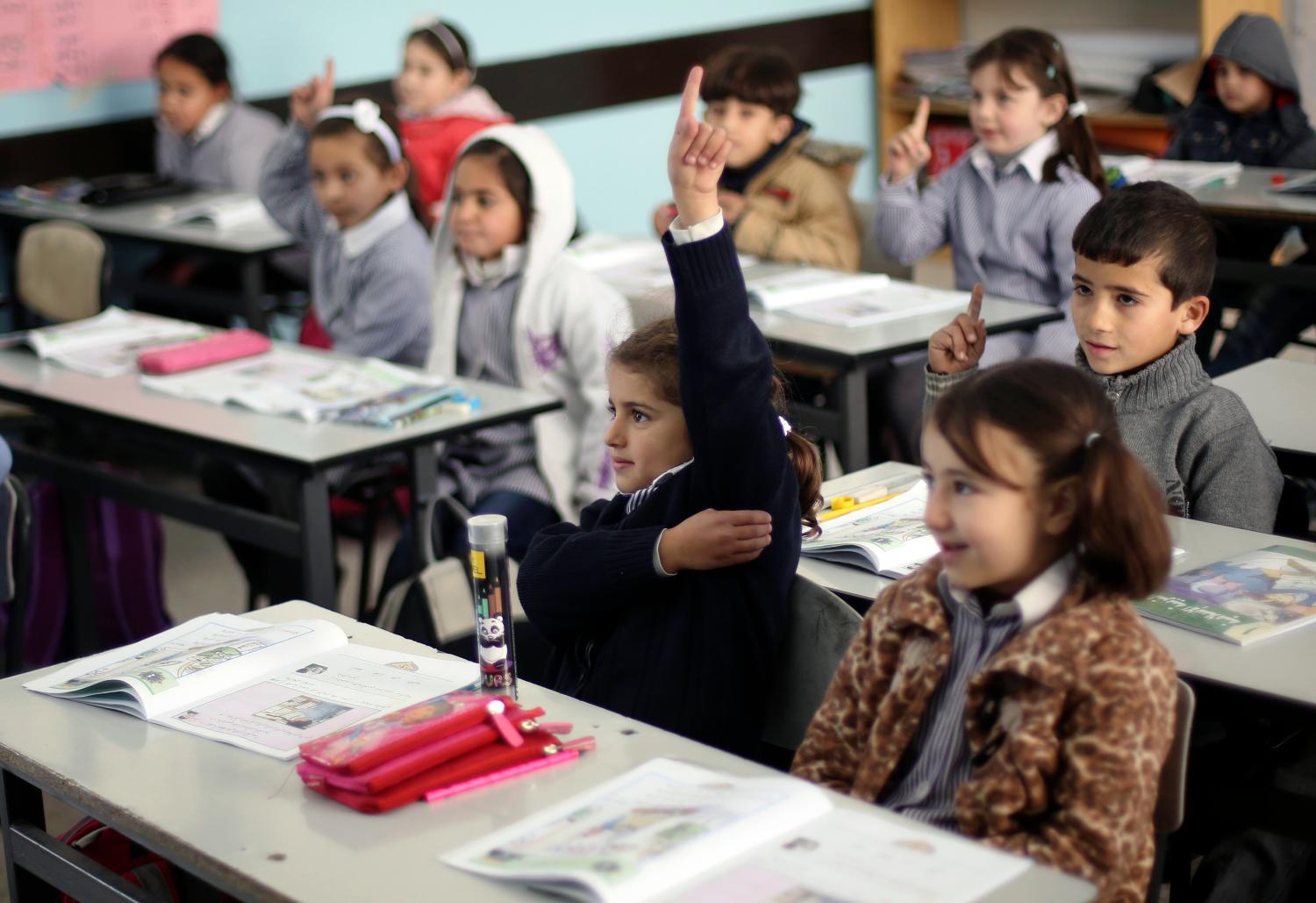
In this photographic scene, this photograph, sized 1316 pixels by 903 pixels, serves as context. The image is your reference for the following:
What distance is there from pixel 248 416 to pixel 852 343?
1.09 metres

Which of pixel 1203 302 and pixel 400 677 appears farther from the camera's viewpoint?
pixel 1203 302

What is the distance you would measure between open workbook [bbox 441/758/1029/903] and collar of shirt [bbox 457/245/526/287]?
1953mm

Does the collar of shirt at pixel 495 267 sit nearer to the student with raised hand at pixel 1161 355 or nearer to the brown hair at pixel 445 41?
the student with raised hand at pixel 1161 355

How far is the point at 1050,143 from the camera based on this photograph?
143 inches

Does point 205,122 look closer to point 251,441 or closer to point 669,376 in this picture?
point 251,441

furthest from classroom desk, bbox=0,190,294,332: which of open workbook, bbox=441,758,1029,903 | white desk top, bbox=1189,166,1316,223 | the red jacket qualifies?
open workbook, bbox=441,758,1029,903

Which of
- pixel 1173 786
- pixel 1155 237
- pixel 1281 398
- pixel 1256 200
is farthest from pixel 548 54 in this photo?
pixel 1173 786

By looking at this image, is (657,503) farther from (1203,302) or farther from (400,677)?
(1203,302)

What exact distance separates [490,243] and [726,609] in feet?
5.13

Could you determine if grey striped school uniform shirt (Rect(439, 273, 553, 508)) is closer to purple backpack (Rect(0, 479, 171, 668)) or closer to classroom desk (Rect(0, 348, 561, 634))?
classroom desk (Rect(0, 348, 561, 634))

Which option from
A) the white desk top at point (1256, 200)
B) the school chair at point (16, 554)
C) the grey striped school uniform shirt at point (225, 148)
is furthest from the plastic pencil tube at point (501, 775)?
the grey striped school uniform shirt at point (225, 148)

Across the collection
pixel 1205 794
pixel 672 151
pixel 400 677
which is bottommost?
pixel 1205 794

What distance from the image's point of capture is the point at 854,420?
123 inches

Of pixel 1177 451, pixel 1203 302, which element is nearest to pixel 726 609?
pixel 1177 451
